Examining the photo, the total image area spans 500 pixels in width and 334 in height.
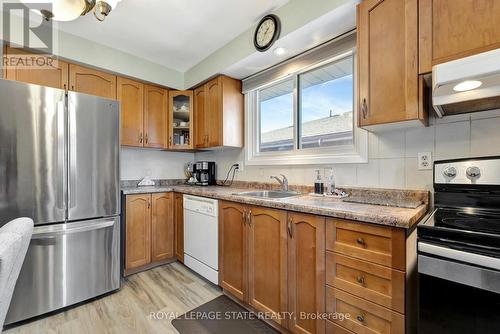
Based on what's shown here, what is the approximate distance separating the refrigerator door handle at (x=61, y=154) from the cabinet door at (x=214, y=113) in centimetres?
137

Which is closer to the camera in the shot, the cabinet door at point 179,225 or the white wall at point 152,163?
the cabinet door at point 179,225

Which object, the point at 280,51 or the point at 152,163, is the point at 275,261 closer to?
the point at 280,51

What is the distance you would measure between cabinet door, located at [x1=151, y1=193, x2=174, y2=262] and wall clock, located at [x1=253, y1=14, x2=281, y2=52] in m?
1.87

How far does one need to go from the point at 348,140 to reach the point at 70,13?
7.00ft

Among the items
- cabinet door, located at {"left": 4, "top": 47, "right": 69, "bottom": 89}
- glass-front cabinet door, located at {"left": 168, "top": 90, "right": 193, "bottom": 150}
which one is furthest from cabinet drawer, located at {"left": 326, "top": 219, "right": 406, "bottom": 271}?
cabinet door, located at {"left": 4, "top": 47, "right": 69, "bottom": 89}

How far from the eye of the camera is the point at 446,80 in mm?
985

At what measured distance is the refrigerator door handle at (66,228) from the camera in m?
1.66

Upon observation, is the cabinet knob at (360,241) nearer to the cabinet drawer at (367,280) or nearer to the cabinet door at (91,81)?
the cabinet drawer at (367,280)

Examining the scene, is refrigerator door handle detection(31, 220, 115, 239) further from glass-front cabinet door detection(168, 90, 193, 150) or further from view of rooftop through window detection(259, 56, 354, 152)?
view of rooftop through window detection(259, 56, 354, 152)

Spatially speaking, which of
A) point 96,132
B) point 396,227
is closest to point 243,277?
point 396,227

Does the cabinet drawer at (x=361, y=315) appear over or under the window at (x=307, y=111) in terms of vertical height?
under

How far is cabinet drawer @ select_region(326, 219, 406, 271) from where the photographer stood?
1.00 meters

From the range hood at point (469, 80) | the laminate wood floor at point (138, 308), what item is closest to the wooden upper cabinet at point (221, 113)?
the laminate wood floor at point (138, 308)

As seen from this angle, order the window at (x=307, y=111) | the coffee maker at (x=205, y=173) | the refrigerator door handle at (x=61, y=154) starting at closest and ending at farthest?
1. the refrigerator door handle at (x=61, y=154)
2. the window at (x=307, y=111)
3. the coffee maker at (x=205, y=173)
